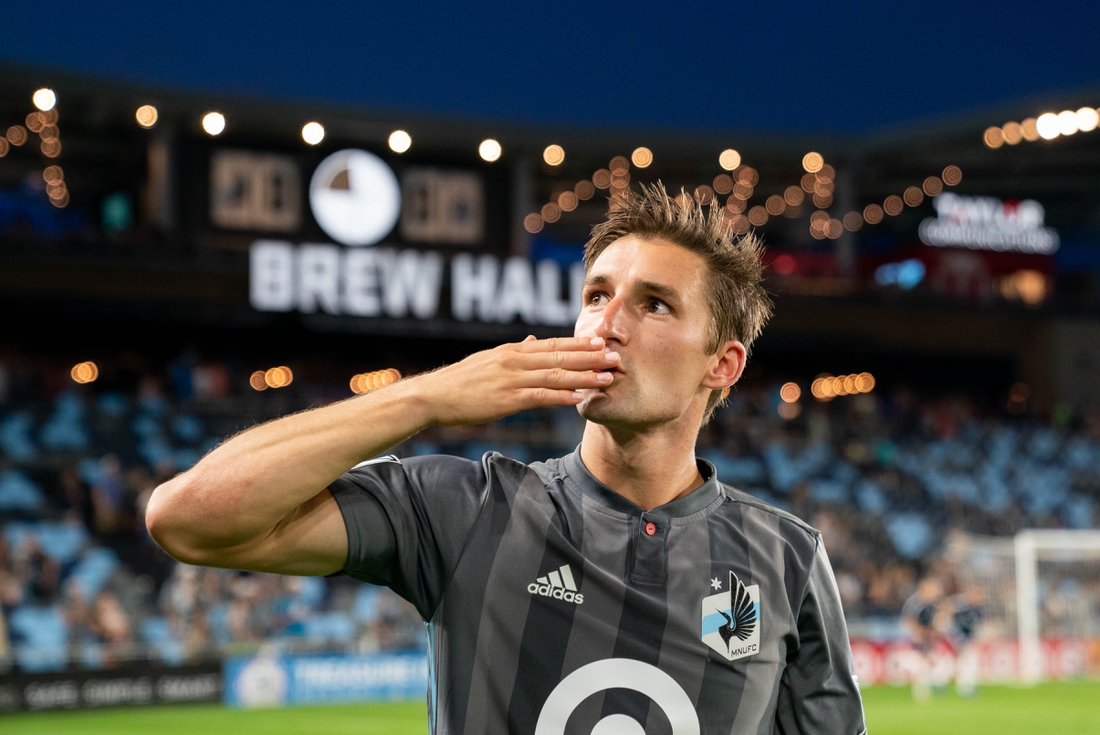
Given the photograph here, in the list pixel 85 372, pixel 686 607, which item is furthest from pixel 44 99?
pixel 686 607

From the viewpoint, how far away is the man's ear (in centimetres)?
284

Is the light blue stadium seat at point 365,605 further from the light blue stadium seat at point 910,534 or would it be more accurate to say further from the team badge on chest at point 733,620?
the team badge on chest at point 733,620

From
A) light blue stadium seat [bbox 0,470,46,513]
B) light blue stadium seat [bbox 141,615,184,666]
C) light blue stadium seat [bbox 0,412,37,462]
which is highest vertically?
light blue stadium seat [bbox 0,412,37,462]

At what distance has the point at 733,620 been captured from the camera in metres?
2.62

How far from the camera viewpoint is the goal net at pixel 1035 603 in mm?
20969

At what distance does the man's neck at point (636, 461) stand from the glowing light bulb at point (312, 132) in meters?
22.1

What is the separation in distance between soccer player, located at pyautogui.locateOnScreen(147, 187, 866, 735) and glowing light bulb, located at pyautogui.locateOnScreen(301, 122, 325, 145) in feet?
71.7

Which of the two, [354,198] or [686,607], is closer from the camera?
[686,607]

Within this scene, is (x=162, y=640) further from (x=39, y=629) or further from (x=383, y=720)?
(x=383, y=720)

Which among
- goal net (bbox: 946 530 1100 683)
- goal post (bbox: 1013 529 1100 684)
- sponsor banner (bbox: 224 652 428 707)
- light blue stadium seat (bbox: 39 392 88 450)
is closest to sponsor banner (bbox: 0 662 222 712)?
sponsor banner (bbox: 224 652 428 707)

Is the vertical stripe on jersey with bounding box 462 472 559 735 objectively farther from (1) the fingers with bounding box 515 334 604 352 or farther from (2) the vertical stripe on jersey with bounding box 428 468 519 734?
(1) the fingers with bounding box 515 334 604 352

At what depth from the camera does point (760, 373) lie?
33.2 m

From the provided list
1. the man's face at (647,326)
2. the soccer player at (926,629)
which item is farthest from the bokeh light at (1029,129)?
the man's face at (647,326)

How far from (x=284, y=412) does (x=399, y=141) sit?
621 centimetres
